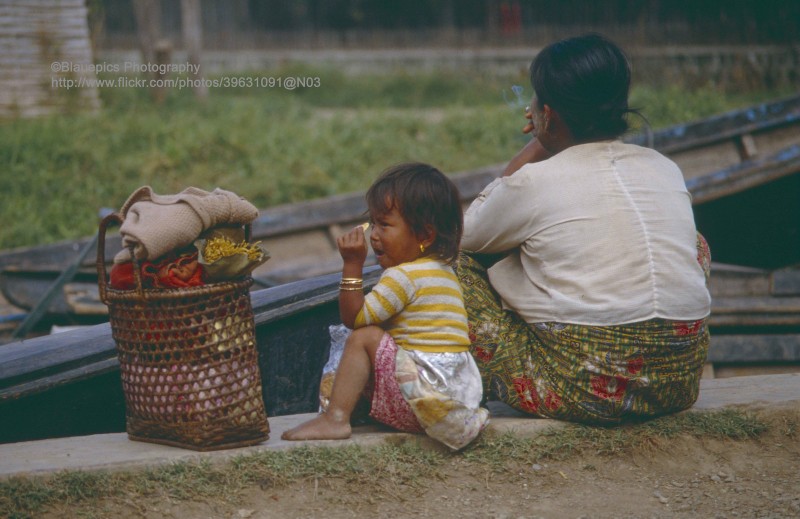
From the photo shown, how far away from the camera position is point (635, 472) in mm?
2922

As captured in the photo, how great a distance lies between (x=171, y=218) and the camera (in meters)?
2.60

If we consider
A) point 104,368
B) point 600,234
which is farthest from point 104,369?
point 600,234

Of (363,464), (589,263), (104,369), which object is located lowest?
(363,464)

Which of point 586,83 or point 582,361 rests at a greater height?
point 586,83

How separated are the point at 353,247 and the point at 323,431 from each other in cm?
58

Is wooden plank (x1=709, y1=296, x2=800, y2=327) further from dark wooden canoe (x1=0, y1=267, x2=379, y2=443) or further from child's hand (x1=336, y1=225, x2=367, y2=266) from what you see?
child's hand (x1=336, y1=225, x2=367, y2=266)

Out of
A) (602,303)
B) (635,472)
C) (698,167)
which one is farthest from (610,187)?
(698,167)

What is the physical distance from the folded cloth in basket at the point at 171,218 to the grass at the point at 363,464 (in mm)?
620

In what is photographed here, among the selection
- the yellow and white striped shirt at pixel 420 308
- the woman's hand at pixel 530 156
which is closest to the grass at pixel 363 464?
the yellow and white striped shirt at pixel 420 308

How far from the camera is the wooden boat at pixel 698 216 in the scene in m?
5.30

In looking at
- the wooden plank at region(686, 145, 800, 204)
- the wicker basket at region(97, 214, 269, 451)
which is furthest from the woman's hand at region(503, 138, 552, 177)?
the wooden plank at region(686, 145, 800, 204)

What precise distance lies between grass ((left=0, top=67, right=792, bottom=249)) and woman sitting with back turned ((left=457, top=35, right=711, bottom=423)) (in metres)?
5.21

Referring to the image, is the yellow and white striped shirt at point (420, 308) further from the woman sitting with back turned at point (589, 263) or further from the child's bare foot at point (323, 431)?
the child's bare foot at point (323, 431)

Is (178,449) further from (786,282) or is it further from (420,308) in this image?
(786,282)
